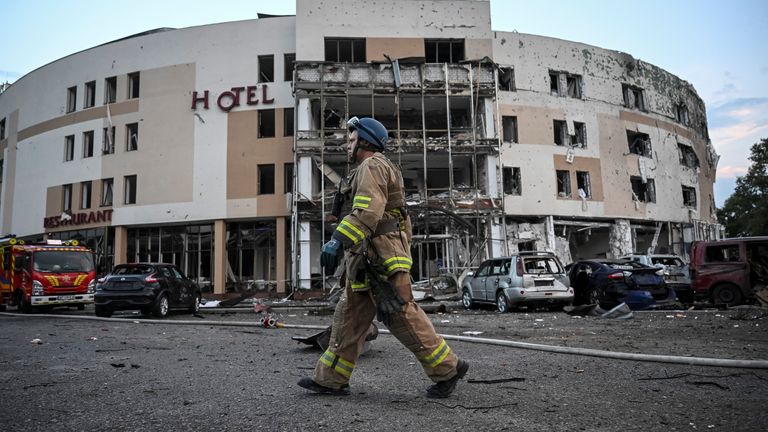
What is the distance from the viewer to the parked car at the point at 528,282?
12.6 metres

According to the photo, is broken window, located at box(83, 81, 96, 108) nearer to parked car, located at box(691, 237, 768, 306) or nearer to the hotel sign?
the hotel sign

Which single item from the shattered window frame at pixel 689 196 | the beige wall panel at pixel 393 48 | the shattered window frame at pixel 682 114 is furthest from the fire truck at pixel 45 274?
the shattered window frame at pixel 682 114

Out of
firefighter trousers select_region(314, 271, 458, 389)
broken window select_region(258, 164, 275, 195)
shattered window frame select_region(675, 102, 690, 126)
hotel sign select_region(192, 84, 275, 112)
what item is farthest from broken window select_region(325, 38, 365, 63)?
firefighter trousers select_region(314, 271, 458, 389)

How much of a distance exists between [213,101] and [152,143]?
13.4 ft

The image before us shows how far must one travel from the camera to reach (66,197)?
3056cm

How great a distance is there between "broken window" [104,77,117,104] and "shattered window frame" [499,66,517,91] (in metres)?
21.7

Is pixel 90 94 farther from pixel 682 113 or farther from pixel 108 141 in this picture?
pixel 682 113

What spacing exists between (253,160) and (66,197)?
12.8 metres

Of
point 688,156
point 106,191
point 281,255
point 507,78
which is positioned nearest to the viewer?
point 281,255

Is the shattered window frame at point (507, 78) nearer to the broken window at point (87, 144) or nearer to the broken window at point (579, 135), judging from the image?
the broken window at point (579, 135)

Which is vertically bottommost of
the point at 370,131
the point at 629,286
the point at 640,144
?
the point at 629,286

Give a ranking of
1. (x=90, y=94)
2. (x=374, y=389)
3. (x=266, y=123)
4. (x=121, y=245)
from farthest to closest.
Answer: (x=90, y=94) → (x=121, y=245) → (x=266, y=123) → (x=374, y=389)

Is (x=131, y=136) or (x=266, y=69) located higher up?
(x=266, y=69)

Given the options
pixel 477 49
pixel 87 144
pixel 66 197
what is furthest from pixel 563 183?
pixel 66 197
